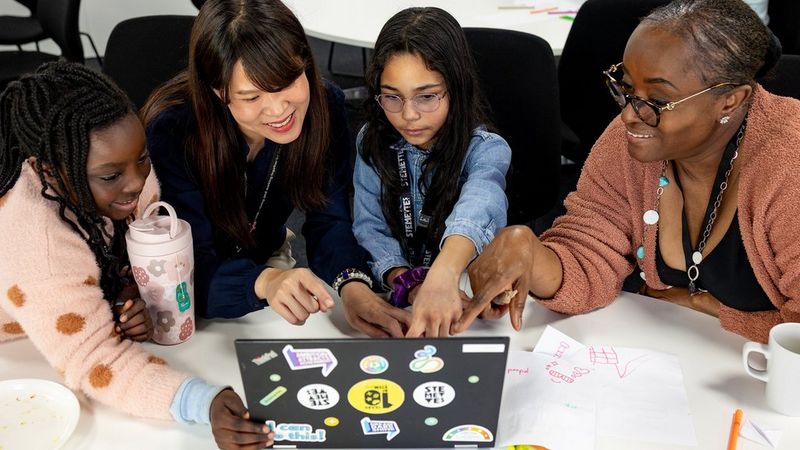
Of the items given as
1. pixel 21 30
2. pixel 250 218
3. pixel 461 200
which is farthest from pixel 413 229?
pixel 21 30

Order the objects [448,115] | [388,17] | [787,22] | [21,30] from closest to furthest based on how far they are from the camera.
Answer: [448,115] → [787,22] → [388,17] → [21,30]

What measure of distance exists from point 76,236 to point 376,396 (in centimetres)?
53

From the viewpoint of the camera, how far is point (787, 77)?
1683mm

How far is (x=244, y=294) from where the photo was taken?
1.35 metres

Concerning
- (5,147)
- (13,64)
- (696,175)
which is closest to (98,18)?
(13,64)

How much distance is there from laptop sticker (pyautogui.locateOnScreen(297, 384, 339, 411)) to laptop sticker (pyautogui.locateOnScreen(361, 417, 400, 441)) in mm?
56

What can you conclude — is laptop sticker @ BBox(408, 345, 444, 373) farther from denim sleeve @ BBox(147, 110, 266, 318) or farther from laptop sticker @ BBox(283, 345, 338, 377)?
denim sleeve @ BBox(147, 110, 266, 318)

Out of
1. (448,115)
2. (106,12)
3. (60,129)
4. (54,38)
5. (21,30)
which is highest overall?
(60,129)

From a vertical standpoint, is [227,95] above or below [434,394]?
above

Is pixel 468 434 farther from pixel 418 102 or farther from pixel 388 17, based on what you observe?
pixel 388 17

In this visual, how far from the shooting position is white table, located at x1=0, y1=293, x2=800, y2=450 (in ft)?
3.60

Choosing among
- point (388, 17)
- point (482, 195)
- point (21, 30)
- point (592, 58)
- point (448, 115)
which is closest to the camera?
point (482, 195)

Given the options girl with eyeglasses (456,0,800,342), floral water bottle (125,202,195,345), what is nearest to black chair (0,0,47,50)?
floral water bottle (125,202,195,345)

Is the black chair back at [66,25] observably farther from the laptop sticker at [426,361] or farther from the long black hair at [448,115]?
the laptop sticker at [426,361]
